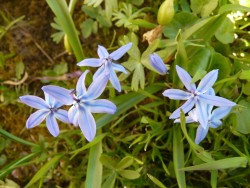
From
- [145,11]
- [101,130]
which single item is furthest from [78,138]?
[145,11]

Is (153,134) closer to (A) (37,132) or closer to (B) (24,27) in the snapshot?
(A) (37,132)

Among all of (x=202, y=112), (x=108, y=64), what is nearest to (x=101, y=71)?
(x=108, y=64)

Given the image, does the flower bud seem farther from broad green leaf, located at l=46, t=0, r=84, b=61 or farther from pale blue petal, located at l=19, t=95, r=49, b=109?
pale blue petal, located at l=19, t=95, r=49, b=109

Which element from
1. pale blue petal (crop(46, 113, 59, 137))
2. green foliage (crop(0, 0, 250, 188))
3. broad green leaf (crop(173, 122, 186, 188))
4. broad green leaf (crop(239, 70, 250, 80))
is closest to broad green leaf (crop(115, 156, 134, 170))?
green foliage (crop(0, 0, 250, 188))

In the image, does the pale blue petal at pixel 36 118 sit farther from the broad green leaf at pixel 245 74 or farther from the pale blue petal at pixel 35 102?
the broad green leaf at pixel 245 74

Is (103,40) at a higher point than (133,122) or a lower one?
higher
